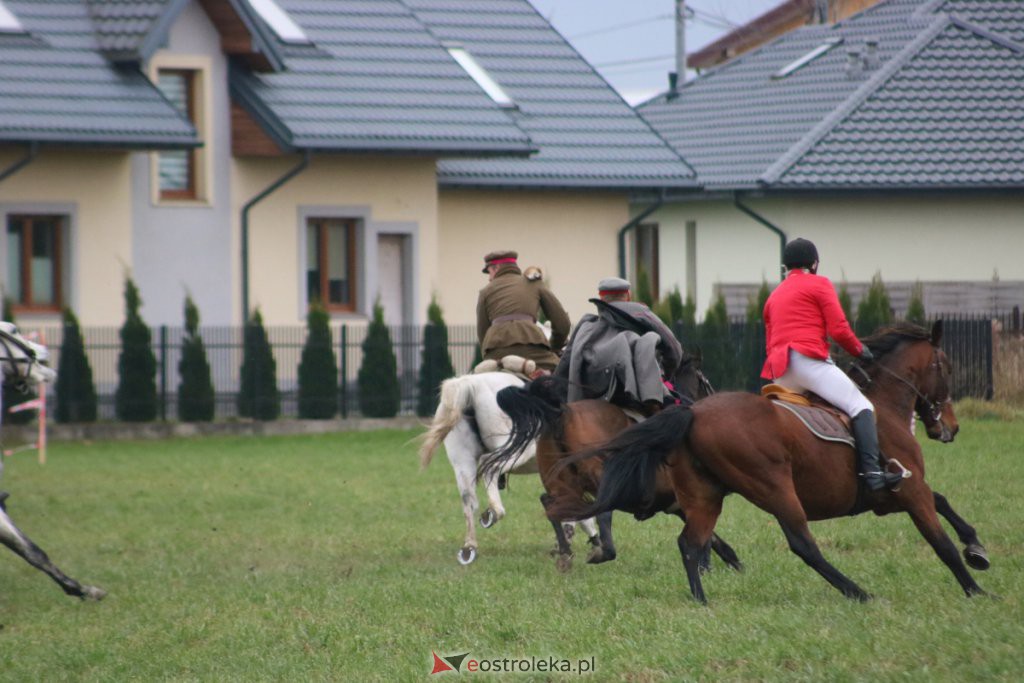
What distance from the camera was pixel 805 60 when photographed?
3856 cm

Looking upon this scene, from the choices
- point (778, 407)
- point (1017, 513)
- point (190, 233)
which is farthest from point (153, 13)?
point (778, 407)

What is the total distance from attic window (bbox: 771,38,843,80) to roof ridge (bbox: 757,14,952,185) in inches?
105

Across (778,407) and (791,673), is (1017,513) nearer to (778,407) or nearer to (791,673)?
(778,407)

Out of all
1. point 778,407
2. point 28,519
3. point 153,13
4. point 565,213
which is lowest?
point 28,519

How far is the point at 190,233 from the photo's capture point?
27656 mm

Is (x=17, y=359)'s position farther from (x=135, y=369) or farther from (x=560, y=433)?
(x=135, y=369)

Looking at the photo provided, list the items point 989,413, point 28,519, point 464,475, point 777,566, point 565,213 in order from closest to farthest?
point 777,566 → point 464,475 → point 28,519 → point 989,413 → point 565,213

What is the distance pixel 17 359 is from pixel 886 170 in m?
22.6

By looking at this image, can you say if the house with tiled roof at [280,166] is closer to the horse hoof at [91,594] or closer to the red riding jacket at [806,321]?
the horse hoof at [91,594]

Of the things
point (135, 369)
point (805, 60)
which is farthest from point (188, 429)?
point (805, 60)

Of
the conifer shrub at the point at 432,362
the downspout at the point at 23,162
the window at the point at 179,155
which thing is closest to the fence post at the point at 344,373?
the conifer shrub at the point at 432,362

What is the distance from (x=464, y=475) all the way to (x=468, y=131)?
628 inches

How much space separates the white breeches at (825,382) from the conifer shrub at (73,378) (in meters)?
16.9

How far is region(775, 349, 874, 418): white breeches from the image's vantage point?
409 inches
